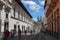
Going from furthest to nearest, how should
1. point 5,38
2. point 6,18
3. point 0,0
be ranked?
point 6,18, point 0,0, point 5,38

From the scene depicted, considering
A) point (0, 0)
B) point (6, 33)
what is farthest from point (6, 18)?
point (6, 33)

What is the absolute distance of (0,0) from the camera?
27188 millimetres

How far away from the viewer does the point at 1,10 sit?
93.9ft

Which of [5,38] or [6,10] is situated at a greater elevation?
[6,10]

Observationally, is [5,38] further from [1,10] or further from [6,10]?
[6,10]

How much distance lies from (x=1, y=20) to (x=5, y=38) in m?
12.4

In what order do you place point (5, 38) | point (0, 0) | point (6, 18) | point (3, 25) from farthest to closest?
point (6, 18) < point (3, 25) < point (0, 0) < point (5, 38)

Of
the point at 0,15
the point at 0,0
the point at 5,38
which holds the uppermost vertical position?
the point at 0,0

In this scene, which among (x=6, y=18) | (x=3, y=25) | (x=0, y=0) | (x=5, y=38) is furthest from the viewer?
(x=6, y=18)

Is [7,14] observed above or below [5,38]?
above

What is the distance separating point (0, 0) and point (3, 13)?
3.44 m

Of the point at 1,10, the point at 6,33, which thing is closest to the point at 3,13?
the point at 1,10

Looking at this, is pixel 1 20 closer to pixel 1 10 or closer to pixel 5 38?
pixel 1 10

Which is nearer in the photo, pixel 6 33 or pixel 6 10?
pixel 6 33
